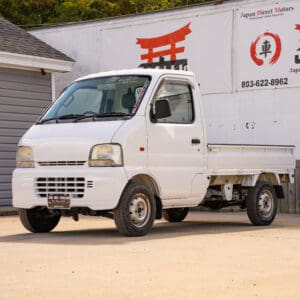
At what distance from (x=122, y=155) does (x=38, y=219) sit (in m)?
1.93

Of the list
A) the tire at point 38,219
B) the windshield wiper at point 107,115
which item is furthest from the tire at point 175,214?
the windshield wiper at point 107,115

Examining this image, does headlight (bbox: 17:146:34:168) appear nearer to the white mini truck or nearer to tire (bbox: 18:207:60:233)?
the white mini truck

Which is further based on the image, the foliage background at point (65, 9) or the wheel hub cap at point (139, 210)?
the foliage background at point (65, 9)

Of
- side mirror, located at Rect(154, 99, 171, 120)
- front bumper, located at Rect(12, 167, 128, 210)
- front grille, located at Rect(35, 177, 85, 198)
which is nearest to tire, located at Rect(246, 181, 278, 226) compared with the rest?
side mirror, located at Rect(154, 99, 171, 120)

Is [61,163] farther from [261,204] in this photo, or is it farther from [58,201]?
[261,204]

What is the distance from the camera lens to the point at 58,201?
11.0m

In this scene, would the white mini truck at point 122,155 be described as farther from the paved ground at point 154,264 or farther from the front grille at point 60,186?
the paved ground at point 154,264

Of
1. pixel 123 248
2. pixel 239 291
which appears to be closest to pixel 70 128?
pixel 123 248

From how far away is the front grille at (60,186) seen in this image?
10836mm

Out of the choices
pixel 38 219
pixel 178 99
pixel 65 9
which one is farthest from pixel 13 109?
pixel 65 9

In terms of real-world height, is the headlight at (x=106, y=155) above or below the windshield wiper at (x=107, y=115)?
below

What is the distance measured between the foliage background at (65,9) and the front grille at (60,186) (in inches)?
821

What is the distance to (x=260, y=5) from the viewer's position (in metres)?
17.2

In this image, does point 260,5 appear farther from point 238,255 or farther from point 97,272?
point 97,272
